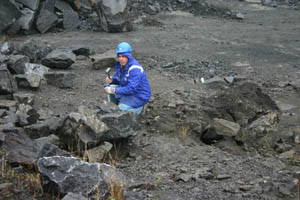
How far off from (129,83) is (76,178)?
10.2 ft

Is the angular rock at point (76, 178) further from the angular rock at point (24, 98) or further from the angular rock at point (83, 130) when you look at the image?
the angular rock at point (24, 98)

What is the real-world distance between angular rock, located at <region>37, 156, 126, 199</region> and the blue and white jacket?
2.85 meters

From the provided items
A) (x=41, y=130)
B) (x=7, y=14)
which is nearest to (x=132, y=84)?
(x=41, y=130)

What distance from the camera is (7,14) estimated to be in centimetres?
1420

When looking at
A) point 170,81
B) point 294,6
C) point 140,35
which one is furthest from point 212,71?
point 294,6

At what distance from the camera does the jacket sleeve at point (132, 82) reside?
6977 mm

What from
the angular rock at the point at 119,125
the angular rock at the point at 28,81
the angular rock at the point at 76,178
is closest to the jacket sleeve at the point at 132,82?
the angular rock at the point at 119,125

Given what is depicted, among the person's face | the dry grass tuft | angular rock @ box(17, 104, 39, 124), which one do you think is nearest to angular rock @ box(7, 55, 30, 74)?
angular rock @ box(17, 104, 39, 124)

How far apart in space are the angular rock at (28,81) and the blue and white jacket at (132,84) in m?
2.20

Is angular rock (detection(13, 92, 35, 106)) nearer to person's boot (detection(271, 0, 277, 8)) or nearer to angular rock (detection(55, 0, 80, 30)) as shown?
angular rock (detection(55, 0, 80, 30))

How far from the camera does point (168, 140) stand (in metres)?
6.54

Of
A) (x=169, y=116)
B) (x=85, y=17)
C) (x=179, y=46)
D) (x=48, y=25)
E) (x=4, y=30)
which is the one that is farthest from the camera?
(x=85, y=17)

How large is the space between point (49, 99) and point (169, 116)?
2589 millimetres

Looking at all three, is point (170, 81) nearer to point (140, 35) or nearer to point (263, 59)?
point (263, 59)
